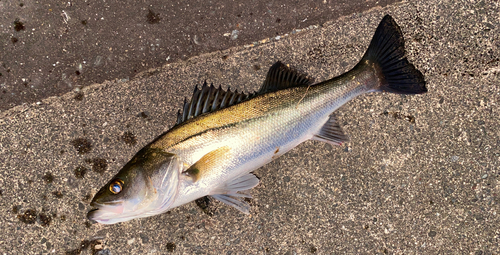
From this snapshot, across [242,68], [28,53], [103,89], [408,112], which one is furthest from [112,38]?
[408,112]

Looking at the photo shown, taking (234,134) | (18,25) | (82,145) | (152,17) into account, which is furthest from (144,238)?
(18,25)

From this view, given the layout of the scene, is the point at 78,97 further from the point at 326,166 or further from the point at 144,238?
the point at 326,166

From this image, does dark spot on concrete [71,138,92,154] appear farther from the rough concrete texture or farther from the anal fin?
the anal fin

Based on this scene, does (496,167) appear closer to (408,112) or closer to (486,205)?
(486,205)

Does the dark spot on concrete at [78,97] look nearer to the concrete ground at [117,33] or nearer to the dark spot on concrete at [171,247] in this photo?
the concrete ground at [117,33]

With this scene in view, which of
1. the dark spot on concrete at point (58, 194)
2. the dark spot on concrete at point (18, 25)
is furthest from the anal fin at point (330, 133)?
the dark spot on concrete at point (18, 25)

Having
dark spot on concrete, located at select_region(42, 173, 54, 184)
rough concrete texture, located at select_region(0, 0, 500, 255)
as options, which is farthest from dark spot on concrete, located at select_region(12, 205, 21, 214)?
dark spot on concrete, located at select_region(42, 173, 54, 184)
